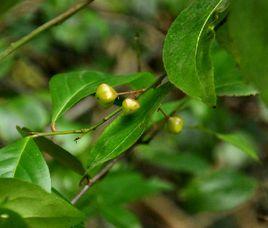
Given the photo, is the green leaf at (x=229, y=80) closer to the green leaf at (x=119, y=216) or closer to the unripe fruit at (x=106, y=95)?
the unripe fruit at (x=106, y=95)

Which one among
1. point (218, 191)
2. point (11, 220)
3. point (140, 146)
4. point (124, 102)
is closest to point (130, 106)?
point (124, 102)

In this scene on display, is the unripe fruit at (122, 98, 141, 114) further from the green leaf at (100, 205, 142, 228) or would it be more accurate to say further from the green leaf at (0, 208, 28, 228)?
the green leaf at (100, 205, 142, 228)

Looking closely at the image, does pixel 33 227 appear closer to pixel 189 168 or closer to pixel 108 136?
pixel 108 136

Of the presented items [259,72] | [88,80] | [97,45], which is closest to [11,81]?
[97,45]

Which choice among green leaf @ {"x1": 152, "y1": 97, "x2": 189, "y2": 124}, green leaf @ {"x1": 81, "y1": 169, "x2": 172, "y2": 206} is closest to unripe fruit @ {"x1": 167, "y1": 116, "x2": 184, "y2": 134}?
green leaf @ {"x1": 152, "y1": 97, "x2": 189, "y2": 124}

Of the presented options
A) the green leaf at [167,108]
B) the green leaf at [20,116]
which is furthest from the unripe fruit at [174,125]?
the green leaf at [20,116]

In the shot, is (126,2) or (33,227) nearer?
(33,227)
